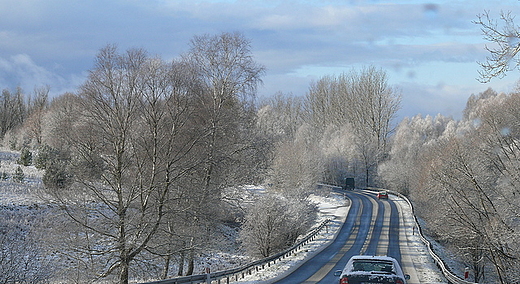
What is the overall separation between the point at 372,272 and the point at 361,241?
35.2 m

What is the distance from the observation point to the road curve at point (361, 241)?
27328 mm

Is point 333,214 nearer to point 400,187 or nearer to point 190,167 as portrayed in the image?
point 400,187

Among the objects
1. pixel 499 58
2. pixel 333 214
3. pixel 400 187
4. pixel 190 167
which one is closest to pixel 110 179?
pixel 190 167

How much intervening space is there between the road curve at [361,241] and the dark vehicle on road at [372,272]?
36.3 feet

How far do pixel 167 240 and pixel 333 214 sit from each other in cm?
4638

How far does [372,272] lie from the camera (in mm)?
12094

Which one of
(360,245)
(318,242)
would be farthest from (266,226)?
(360,245)

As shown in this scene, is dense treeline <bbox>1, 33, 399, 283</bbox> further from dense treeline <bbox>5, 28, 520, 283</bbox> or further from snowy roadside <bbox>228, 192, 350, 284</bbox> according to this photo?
snowy roadside <bbox>228, 192, 350, 284</bbox>

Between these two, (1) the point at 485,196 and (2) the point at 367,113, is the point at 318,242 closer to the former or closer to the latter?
(1) the point at 485,196

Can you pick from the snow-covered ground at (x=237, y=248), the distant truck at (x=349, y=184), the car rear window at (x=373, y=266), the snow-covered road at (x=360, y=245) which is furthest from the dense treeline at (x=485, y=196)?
the distant truck at (x=349, y=184)

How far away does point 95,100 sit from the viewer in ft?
61.6

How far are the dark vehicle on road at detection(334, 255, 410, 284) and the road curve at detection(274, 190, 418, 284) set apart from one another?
1106 cm

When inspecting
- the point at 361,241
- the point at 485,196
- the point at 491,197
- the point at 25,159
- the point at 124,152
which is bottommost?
the point at 361,241

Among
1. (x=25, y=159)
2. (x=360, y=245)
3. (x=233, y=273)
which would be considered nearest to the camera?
(x=233, y=273)
